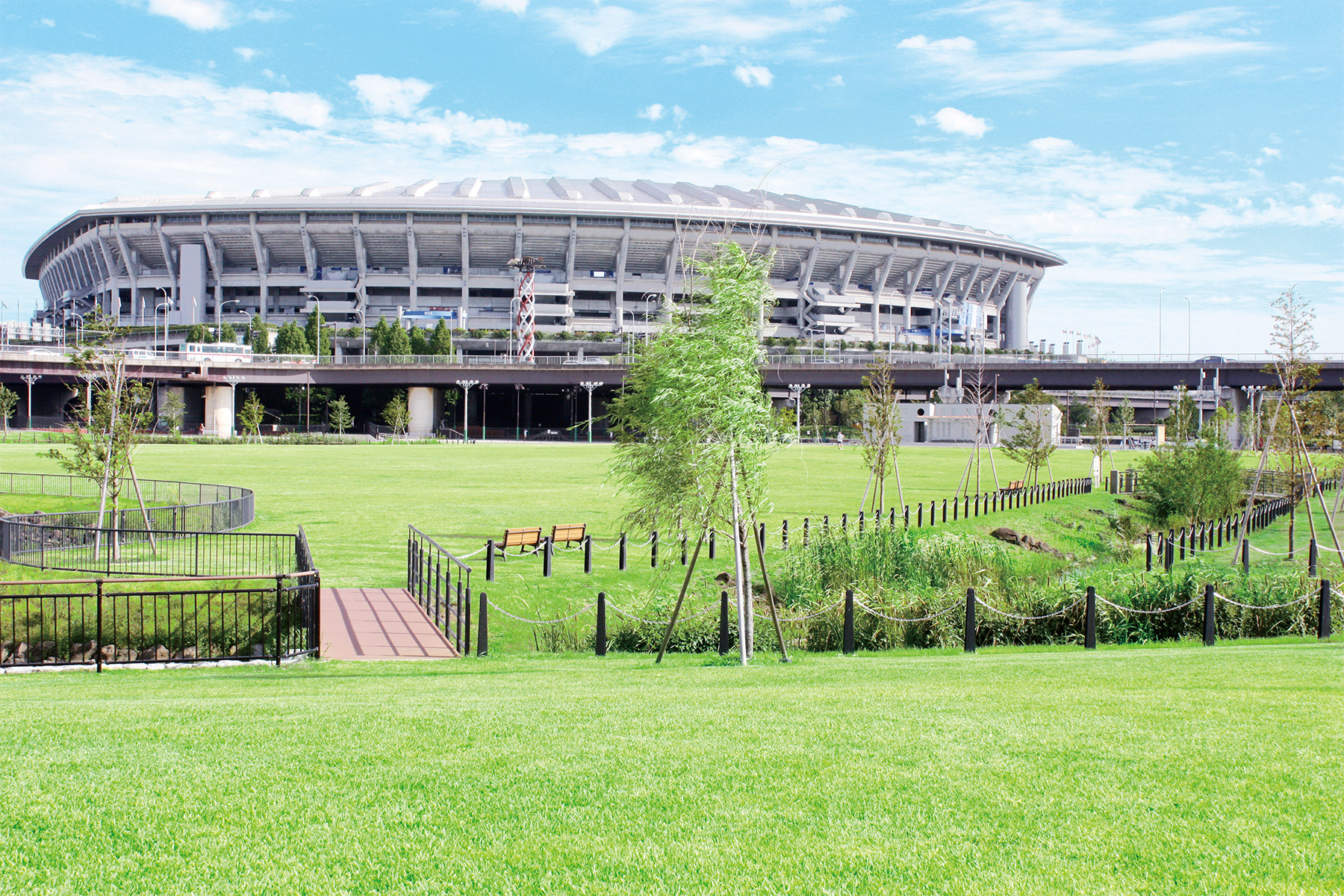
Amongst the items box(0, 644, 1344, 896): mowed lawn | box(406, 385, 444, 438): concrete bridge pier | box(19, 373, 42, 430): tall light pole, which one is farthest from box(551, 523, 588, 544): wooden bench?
box(406, 385, 444, 438): concrete bridge pier

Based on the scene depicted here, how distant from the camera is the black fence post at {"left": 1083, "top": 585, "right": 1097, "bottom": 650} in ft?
41.2

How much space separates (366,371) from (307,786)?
8101cm

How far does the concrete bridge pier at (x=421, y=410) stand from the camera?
85.9 metres

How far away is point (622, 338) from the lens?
98.3m

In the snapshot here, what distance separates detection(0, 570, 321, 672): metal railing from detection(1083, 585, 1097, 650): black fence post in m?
9.38

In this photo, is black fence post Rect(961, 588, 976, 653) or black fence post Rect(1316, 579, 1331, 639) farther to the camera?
black fence post Rect(1316, 579, 1331, 639)

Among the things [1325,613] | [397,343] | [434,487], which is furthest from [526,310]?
[1325,613]

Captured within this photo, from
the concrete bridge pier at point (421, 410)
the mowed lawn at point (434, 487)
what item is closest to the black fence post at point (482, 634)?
the mowed lawn at point (434, 487)

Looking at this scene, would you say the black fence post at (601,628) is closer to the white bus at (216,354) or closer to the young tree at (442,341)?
the white bus at (216,354)

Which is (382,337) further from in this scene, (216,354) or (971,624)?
(971,624)

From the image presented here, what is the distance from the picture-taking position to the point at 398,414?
3071 inches

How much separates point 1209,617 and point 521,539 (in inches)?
418

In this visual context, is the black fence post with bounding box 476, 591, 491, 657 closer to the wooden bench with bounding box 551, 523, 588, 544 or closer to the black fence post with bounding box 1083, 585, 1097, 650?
→ the wooden bench with bounding box 551, 523, 588, 544

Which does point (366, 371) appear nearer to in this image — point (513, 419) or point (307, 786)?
point (513, 419)
